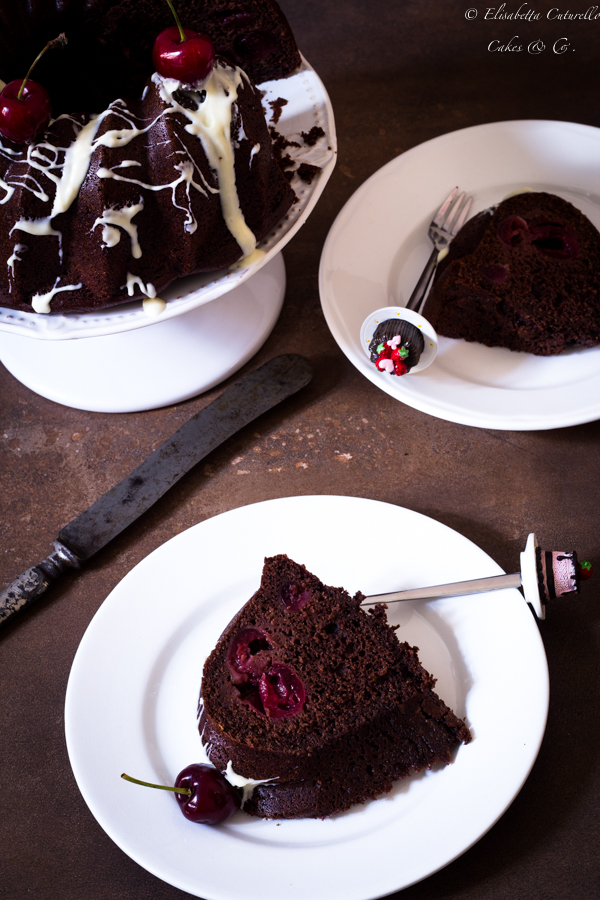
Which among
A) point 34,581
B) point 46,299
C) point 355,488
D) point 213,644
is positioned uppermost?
point 46,299

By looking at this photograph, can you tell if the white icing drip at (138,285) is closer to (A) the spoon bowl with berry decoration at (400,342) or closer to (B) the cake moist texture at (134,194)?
(B) the cake moist texture at (134,194)

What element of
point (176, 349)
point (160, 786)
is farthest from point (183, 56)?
point (160, 786)

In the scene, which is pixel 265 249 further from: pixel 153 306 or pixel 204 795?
pixel 204 795

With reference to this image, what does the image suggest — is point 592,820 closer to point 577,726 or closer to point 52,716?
point 577,726

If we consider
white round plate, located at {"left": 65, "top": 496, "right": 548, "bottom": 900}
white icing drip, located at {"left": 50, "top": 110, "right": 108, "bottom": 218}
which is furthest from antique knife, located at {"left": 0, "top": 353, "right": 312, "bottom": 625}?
white icing drip, located at {"left": 50, "top": 110, "right": 108, "bottom": 218}

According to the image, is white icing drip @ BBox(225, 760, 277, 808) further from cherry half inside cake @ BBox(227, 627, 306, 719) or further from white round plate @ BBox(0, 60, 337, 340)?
white round plate @ BBox(0, 60, 337, 340)

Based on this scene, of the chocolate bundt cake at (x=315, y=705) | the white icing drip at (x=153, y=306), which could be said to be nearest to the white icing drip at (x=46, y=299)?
the white icing drip at (x=153, y=306)
